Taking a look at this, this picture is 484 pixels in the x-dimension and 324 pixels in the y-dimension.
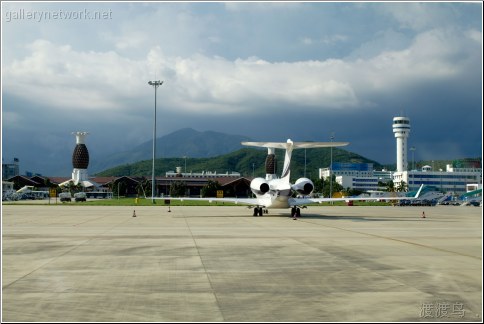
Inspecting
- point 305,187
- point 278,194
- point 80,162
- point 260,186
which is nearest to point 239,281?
point 305,187

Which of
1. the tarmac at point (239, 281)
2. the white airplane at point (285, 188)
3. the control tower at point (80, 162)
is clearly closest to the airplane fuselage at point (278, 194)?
the white airplane at point (285, 188)

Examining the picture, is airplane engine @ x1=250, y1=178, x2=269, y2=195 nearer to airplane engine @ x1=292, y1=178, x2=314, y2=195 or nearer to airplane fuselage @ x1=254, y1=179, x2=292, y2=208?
airplane fuselage @ x1=254, y1=179, x2=292, y2=208

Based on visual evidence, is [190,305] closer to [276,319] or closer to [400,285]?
[276,319]

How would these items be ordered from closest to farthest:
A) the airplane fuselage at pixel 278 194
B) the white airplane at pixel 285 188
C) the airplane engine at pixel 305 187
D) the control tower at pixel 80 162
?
1. the airplane engine at pixel 305 187
2. the white airplane at pixel 285 188
3. the airplane fuselage at pixel 278 194
4. the control tower at pixel 80 162

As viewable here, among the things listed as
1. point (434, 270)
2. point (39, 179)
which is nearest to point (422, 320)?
point (434, 270)

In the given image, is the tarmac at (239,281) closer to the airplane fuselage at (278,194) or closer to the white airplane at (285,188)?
the white airplane at (285,188)

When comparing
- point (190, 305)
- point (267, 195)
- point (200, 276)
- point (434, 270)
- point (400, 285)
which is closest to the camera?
point (190, 305)

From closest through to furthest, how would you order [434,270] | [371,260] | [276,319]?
[276,319], [434,270], [371,260]

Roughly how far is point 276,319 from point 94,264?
8046mm

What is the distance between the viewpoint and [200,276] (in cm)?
1301

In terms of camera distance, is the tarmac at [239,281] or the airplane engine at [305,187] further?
the airplane engine at [305,187]

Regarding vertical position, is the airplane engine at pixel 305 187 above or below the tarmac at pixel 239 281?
above

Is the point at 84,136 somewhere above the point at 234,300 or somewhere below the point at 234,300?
above

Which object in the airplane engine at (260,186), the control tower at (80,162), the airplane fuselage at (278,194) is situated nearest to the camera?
the airplane fuselage at (278,194)
